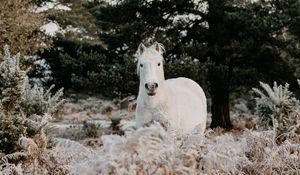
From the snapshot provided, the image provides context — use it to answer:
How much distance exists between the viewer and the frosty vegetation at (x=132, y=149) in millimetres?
2582

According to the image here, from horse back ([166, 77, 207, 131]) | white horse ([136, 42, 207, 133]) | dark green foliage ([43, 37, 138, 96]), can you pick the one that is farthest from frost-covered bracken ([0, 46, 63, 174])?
dark green foliage ([43, 37, 138, 96])

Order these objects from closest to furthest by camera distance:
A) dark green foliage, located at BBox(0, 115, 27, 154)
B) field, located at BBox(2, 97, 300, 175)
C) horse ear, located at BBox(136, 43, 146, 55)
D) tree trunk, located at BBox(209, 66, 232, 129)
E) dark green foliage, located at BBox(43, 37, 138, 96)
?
field, located at BBox(2, 97, 300, 175) < dark green foliage, located at BBox(0, 115, 27, 154) < horse ear, located at BBox(136, 43, 146, 55) < dark green foliage, located at BBox(43, 37, 138, 96) < tree trunk, located at BBox(209, 66, 232, 129)

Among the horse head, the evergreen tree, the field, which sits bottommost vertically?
the field

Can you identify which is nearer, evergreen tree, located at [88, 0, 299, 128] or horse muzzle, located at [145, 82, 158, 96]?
horse muzzle, located at [145, 82, 158, 96]

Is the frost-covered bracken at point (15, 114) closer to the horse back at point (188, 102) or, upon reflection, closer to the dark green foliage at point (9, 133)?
the dark green foliage at point (9, 133)

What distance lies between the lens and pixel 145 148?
2598mm

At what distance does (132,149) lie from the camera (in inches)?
102

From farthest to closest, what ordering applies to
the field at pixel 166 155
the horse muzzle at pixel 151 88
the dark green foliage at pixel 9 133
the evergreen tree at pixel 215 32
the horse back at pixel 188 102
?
the evergreen tree at pixel 215 32 < the horse back at pixel 188 102 < the horse muzzle at pixel 151 88 < the dark green foliage at pixel 9 133 < the field at pixel 166 155

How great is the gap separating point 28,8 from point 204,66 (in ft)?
18.9

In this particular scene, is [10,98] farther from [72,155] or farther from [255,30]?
[255,30]

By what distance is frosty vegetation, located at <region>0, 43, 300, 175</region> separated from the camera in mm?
2582

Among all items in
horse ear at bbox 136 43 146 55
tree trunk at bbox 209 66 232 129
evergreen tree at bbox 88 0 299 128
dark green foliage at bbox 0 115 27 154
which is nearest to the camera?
dark green foliage at bbox 0 115 27 154

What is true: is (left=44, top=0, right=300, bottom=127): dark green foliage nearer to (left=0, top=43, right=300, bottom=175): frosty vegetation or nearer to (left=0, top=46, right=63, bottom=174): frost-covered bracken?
(left=0, top=43, right=300, bottom=175): frosty vegetation

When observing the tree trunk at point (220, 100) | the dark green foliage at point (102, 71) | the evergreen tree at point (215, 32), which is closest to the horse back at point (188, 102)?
the dark green foliage at point (102, 71)
